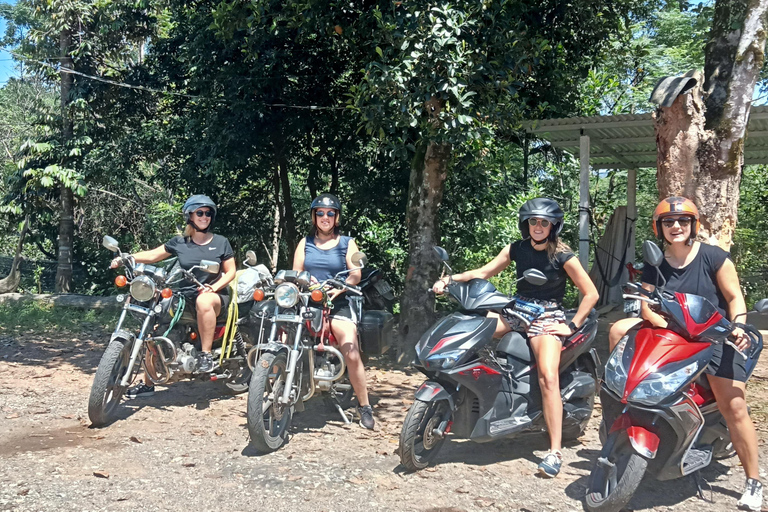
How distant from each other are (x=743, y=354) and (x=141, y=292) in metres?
4.08

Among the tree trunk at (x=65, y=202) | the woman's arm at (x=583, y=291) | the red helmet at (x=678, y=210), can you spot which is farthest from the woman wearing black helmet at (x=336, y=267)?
the tree trunk at (x=65, y=202)

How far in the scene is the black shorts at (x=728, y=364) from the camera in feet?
12.8

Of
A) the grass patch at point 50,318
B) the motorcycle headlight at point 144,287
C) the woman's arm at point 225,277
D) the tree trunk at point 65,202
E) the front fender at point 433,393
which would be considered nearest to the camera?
the front fender at point 433,393

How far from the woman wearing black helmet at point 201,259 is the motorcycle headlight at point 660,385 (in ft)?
11.4

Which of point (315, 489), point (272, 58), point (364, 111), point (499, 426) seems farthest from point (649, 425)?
point (272, 58)

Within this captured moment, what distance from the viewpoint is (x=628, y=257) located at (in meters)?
12.1

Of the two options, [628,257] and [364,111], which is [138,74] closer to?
[364,111]

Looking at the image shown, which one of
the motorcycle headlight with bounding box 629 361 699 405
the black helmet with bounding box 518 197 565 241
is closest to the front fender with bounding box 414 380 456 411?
the motorcycle headlight with bounding box 629 361 699 405

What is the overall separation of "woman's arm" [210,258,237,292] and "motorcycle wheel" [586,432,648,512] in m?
3.41

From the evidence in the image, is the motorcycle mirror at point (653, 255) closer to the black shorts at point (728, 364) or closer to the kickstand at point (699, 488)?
the black shorts at point (728, 364)

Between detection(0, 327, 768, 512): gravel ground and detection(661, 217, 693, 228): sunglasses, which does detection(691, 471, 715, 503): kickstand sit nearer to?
detection(0, 327, 768, 512): gravel ground

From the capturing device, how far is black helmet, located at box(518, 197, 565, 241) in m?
4.61

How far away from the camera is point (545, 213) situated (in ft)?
15.1

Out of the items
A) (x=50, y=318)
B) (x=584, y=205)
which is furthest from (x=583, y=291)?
(x=50, y=318)
